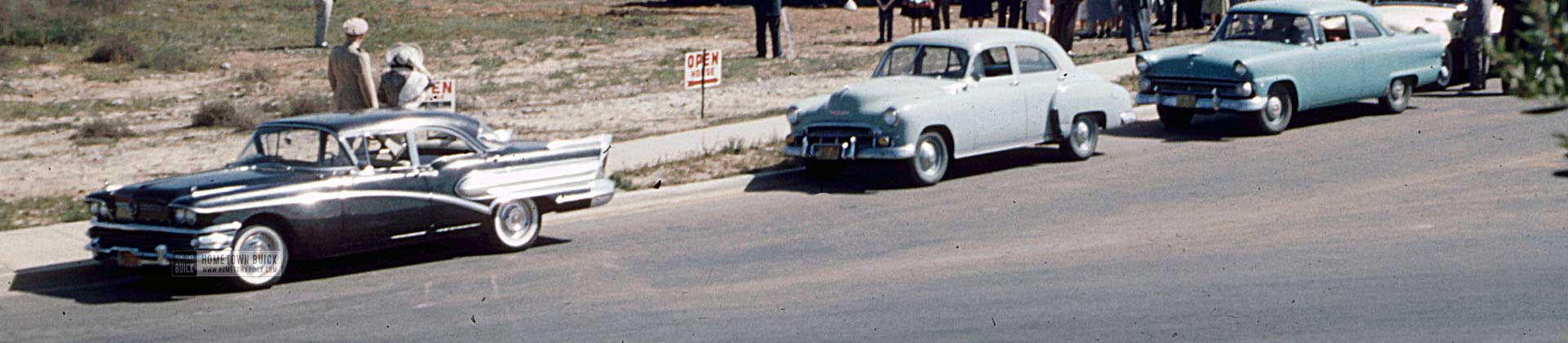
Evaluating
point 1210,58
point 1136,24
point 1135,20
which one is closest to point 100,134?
point 1210,58

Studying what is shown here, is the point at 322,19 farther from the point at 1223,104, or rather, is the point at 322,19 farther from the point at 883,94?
the point at 1223,104

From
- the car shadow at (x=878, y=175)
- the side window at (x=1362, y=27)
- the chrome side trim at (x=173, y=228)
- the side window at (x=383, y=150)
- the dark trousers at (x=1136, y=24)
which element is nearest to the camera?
the chrome side trim at (x=173, y=228)

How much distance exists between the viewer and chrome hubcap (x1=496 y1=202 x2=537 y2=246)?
36.7 feet

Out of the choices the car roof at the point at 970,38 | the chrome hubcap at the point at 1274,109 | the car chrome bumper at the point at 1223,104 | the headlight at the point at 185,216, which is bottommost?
the chrome hubcap at the point at 1274,109

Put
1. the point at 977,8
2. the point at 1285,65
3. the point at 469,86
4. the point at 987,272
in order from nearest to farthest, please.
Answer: the point at 987,272 < the point at 1285,65 < the point at 469,86 < the point at 977,8

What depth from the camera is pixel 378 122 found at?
1090 cm

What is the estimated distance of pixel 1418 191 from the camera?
13062mm

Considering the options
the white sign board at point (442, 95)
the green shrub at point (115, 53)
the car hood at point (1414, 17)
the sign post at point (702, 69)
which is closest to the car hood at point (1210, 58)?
the car hood at point (1414, 17)

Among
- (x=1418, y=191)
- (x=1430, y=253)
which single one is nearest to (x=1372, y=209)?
(x=1418, y=191)

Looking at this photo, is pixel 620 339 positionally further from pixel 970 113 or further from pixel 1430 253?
pixel 970 113

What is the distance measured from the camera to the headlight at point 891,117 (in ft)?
44.8

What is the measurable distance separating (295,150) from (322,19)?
61.6 ft

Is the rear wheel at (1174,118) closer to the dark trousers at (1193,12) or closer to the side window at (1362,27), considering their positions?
the side window at (1362,27)

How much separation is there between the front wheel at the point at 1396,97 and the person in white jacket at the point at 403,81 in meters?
10.3
